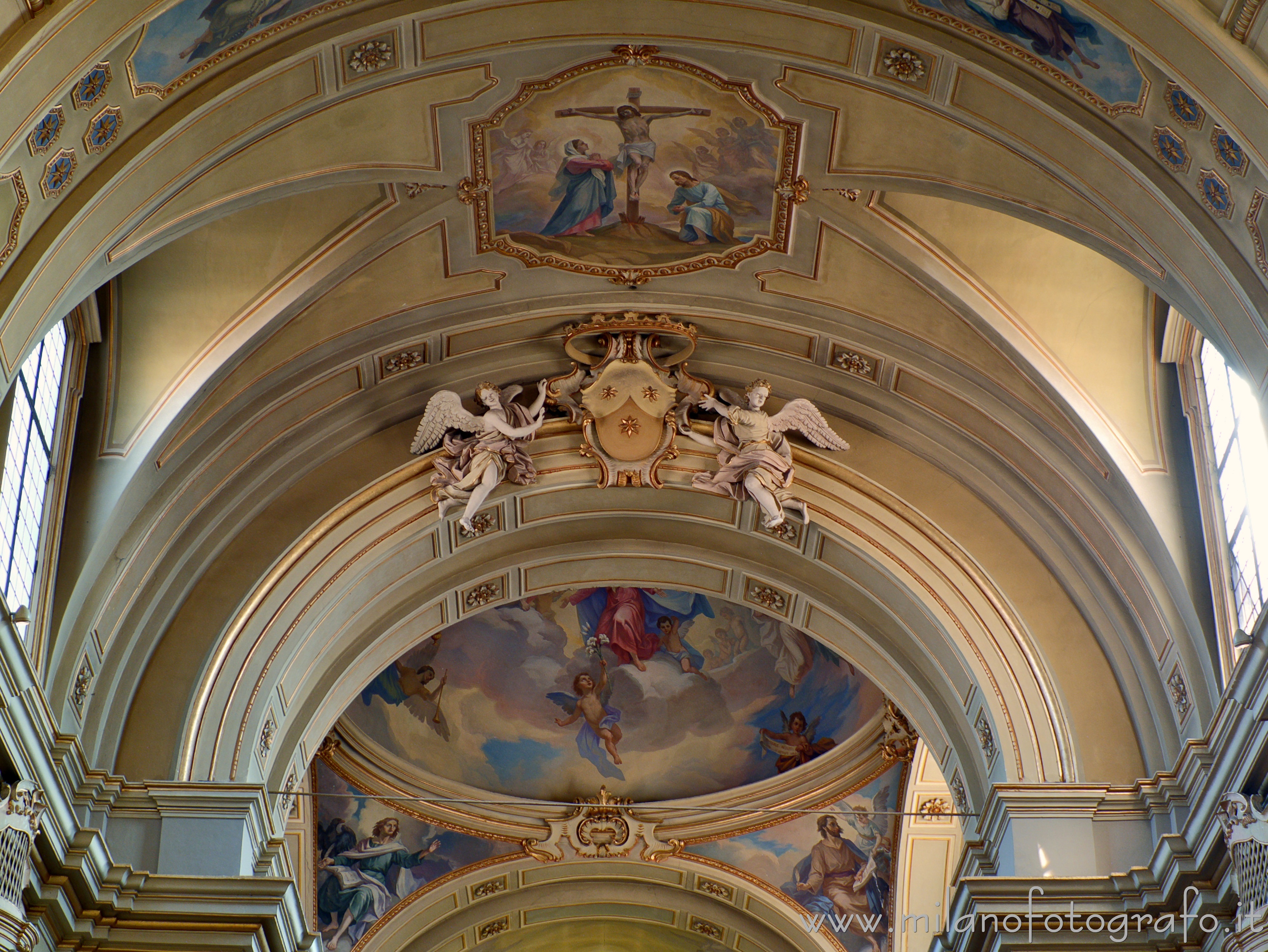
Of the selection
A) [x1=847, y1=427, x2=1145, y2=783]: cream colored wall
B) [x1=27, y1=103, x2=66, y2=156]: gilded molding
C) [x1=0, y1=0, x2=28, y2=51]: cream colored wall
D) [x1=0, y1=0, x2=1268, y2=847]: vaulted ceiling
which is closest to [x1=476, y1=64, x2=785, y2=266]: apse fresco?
[x1=0, y1=0, x2=1268, y2=847]: vaulted ceiling

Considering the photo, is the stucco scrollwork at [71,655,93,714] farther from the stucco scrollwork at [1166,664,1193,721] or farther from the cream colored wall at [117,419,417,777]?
the stucco scrollwork at [1166,664,1193,721]

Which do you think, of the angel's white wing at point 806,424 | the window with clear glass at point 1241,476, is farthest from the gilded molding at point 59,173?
the window with clear glass at point 1241,476

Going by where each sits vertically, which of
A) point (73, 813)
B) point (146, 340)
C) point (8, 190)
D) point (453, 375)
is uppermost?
point (453, 375)

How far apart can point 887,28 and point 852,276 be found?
308 centimetres

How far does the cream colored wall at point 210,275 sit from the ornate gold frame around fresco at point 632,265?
Result: 96 centimetres

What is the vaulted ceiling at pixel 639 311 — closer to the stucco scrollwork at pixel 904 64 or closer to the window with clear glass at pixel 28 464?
the stucco scrollwork at pixel 904 64

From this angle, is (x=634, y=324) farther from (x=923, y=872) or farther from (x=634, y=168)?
(x=923, y=872)

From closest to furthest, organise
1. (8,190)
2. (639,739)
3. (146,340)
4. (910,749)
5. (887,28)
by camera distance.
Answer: (8,190), (887,28), (146,340), (910,749), (639,739)

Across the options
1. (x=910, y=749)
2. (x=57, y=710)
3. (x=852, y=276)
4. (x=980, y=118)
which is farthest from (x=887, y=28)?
(x=910, y=749)

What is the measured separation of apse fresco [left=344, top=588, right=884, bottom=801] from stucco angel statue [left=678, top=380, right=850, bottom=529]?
23.4 feet

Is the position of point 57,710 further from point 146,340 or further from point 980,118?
point 980,118

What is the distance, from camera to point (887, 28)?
1151 centimetres

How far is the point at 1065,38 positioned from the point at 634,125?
3750mm

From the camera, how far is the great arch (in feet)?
35.4
